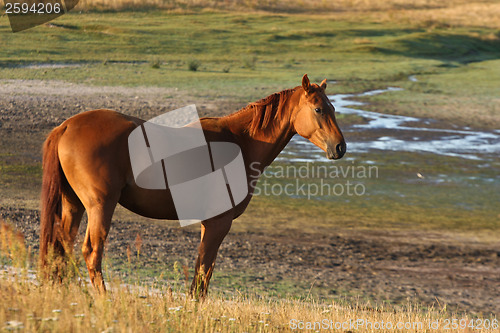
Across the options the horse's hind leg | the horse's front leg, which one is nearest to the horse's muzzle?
the horse's front leg

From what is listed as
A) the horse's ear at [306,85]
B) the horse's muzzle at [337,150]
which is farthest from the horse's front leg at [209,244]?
the horse's ear at [306,85]

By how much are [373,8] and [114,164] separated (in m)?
83.2

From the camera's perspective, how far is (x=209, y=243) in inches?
234

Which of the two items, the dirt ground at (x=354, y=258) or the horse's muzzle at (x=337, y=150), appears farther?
the dirt ground at (x=354, y=258)

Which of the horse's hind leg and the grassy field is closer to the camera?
the grassy field

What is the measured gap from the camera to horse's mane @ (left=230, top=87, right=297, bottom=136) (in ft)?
21.2

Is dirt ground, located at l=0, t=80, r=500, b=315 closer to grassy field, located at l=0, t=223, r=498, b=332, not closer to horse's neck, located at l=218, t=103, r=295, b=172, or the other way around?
grassy field, located at l=0, t=223, r=498, b=332

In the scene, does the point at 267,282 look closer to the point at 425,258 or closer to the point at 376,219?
the point at 425,258

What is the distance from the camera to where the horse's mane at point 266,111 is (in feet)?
21.2

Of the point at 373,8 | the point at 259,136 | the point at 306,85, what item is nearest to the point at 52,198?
the point at 259,136

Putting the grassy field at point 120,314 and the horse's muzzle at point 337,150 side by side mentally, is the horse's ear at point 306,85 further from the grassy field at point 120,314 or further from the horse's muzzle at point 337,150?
the grassy field at point 120,314

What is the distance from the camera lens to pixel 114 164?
557 cm

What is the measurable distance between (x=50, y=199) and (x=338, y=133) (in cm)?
260

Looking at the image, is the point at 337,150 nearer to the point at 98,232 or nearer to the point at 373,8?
the point at 98,232
